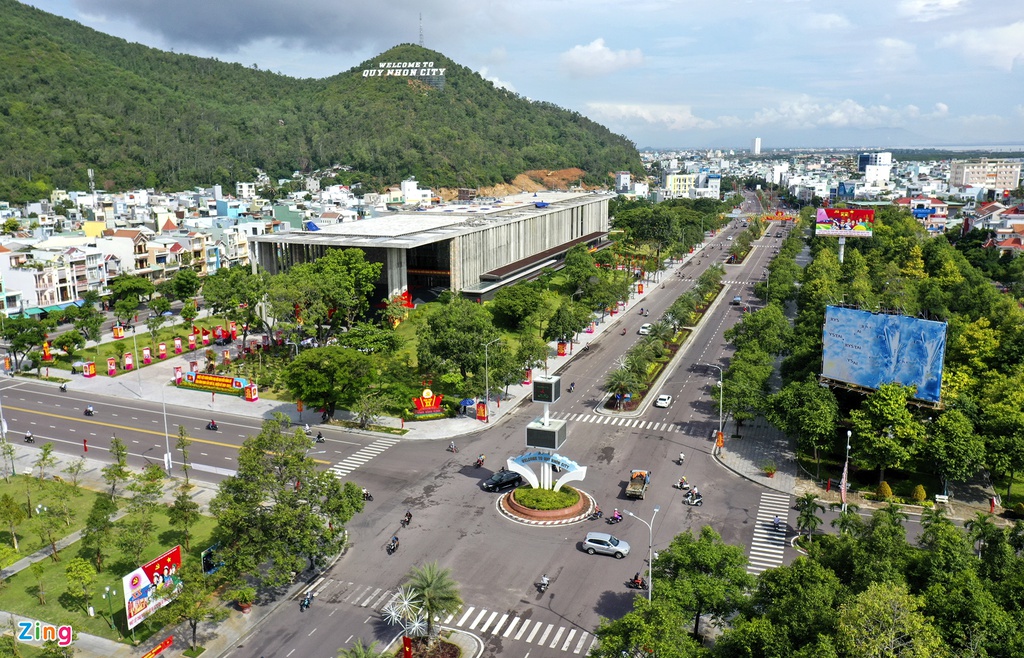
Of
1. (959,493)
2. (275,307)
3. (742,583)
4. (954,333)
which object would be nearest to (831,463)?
(959,493)

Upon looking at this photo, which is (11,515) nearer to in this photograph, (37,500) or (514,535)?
(37,500)

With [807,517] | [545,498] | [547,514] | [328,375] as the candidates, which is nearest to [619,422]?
[545,498]

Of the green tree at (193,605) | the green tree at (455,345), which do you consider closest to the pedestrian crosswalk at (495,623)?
the green tree at (193,605)

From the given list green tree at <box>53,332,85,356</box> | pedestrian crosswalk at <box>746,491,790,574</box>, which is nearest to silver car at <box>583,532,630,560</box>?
pedestrian crosswalk at <box>746,491,790,574</box>

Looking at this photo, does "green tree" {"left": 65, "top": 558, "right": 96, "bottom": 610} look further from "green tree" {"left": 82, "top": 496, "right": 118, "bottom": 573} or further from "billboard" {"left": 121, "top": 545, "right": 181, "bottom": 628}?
"green tree" {"left": 82, "top": 496, "right": 118, "bottom": 573}

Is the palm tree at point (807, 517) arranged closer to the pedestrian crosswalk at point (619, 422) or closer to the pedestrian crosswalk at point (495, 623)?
the pedestrian crosswalk at point (495, 623)

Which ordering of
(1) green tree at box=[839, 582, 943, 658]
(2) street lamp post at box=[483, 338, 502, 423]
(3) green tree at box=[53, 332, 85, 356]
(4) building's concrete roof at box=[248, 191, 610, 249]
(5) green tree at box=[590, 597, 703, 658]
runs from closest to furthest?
(1) green tree at box=[839, 582, 943, 658] < (5) green tree at box=[590, 597, 703, 658] < (2) street lamp post at box=[483, 338, 502, 423] < (3) green tree at box=[53, 332, 85, 356] < (4) building's concrete roof at box=[248, 191, 610, 249]
